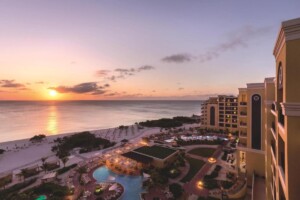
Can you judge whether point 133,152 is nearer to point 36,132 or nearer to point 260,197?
point 260,197

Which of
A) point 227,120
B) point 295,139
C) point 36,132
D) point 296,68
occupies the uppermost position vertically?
point 296,68

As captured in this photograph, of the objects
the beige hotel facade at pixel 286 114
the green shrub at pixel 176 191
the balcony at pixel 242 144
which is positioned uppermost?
the beige hotel facade at pixel 286 114

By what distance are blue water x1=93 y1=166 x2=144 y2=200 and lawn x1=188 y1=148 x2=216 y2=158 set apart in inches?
596

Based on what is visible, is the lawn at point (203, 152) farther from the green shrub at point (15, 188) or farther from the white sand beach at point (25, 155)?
the green shrub at point (15, 188)

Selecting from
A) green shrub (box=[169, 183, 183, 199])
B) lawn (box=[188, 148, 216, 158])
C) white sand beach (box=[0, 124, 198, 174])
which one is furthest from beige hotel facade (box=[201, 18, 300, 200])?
white sand beach (box=[0, 124, 198, 174])

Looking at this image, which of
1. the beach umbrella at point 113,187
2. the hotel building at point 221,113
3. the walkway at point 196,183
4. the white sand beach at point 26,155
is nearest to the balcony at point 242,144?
the walkway at point 196,183

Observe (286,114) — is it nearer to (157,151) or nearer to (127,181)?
(127,181)

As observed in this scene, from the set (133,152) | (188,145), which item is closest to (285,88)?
(133,152)

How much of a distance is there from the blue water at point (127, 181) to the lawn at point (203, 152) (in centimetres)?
1514

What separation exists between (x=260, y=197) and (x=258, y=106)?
10.9 m

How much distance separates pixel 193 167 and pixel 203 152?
8547 mm

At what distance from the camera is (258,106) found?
75.1 ft

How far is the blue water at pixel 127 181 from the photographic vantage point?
2151 centimetres

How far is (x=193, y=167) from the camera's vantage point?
95.6 feet
